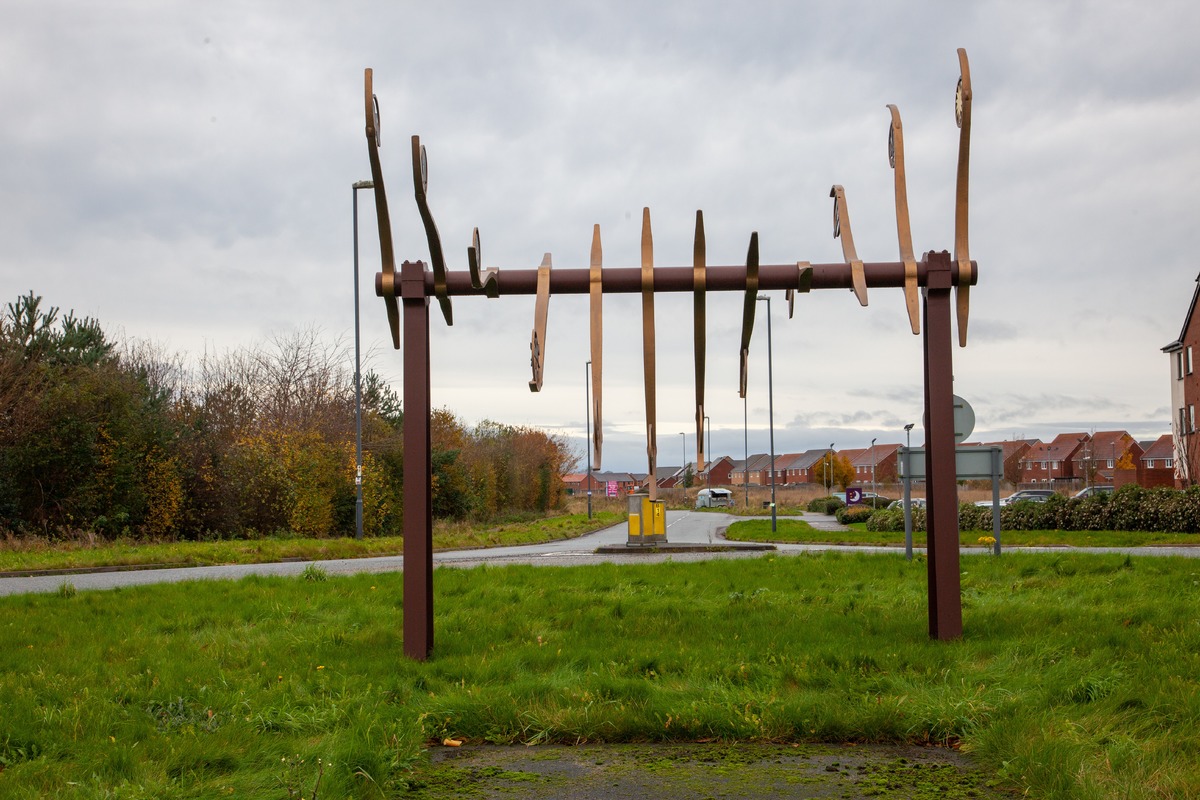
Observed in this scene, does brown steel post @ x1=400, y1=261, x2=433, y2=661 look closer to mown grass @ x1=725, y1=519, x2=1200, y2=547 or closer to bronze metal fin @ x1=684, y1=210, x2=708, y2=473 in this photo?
bronze metal fin @ x1=684, y1=210, x2=708, y2=473

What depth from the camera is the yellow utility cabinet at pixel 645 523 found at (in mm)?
24406

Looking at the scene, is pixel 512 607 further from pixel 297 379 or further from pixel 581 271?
pixel 297 379

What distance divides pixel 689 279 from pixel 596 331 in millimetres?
805

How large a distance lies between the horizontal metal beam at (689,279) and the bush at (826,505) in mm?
44162

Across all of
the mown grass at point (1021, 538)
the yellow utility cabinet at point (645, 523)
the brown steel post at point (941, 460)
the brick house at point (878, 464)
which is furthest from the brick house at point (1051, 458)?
the brown steel post at point (941, 460)

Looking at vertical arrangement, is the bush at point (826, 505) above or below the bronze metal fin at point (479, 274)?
below

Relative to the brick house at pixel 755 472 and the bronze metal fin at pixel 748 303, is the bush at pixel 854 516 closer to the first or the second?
the bronze metal fin at pixel 748 303

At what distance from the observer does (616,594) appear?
32.7 feet

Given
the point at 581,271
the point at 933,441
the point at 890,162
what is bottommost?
the point at 933,441

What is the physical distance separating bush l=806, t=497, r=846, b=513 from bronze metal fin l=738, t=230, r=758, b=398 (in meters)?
44.3

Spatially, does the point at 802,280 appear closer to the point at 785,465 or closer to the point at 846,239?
the point at 846,239

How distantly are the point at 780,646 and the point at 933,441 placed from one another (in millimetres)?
1834

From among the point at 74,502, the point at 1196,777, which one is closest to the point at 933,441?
the point at 1196,777

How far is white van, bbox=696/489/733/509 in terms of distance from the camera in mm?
75562
